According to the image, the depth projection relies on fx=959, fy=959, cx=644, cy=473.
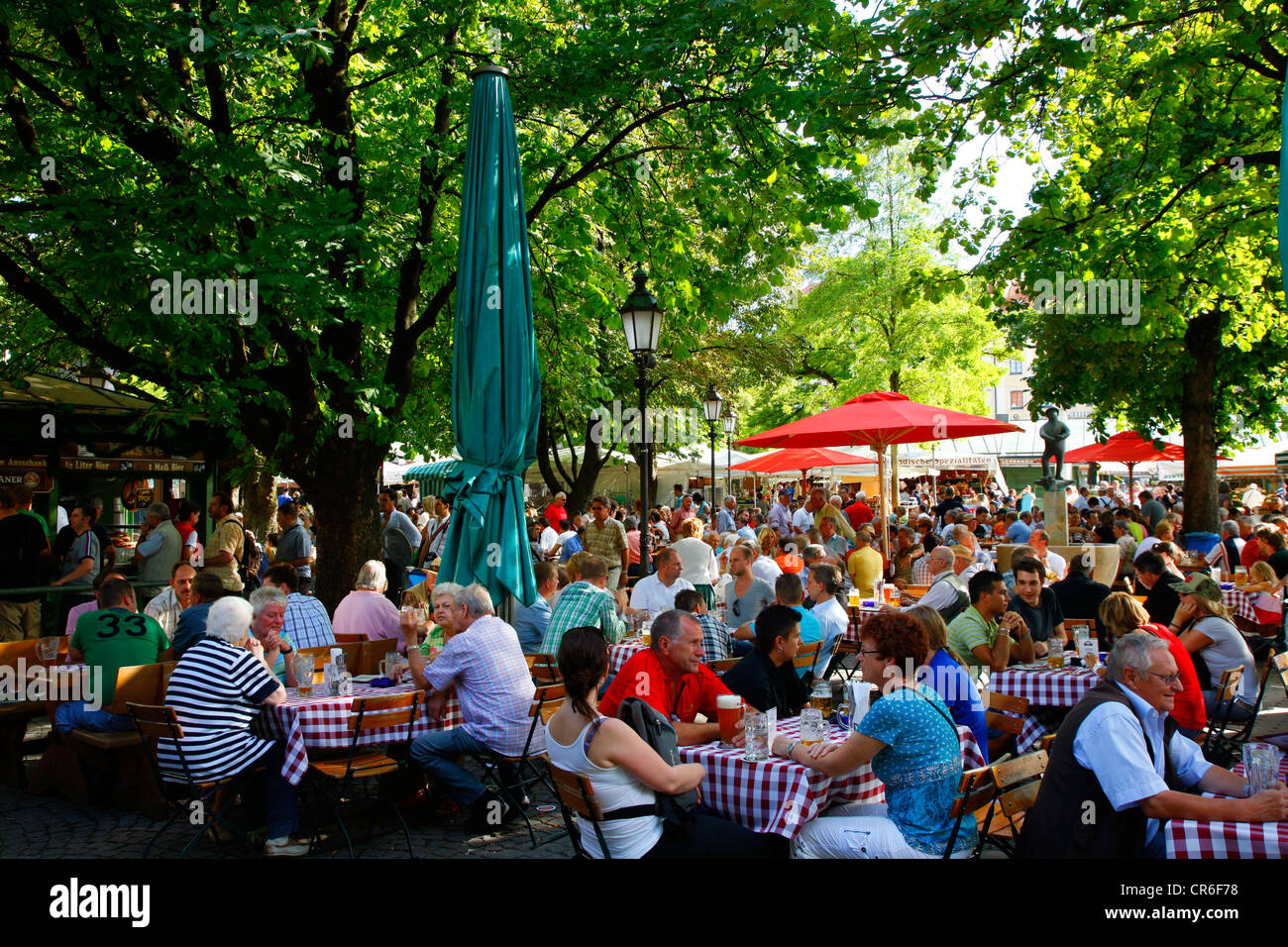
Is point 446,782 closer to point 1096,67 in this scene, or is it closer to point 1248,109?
point 1096,67

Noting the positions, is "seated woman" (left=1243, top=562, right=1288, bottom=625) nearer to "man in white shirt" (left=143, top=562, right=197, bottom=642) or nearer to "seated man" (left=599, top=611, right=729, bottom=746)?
"seated man" (left=599, top=611, right=729, bottom=746)

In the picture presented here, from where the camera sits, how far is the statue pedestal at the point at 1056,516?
16000 millimetres

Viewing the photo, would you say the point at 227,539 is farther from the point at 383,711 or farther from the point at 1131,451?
the point at 1131,451

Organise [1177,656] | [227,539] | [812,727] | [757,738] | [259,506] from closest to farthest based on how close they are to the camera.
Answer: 1. [757,738]
2. [812,727]
3. [1177,656]
4. [227,539]
5. [259,506]

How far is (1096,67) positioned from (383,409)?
29.9 feet

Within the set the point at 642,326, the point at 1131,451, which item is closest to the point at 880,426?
the point at 642,326

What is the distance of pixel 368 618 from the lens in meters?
8.02

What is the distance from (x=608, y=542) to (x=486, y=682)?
6901 millimetres

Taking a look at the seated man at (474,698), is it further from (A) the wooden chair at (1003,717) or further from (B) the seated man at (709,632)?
(A) the wooden chair at (1003,717)

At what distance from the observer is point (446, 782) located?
5965 millimetres

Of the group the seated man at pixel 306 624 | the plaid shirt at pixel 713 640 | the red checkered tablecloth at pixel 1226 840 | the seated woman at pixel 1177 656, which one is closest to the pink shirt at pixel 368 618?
the seated man at pixel 306 624

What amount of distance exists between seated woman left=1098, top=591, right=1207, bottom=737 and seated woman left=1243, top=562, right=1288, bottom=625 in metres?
4.80

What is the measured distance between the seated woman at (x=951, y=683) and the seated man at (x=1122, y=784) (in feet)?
2.49
